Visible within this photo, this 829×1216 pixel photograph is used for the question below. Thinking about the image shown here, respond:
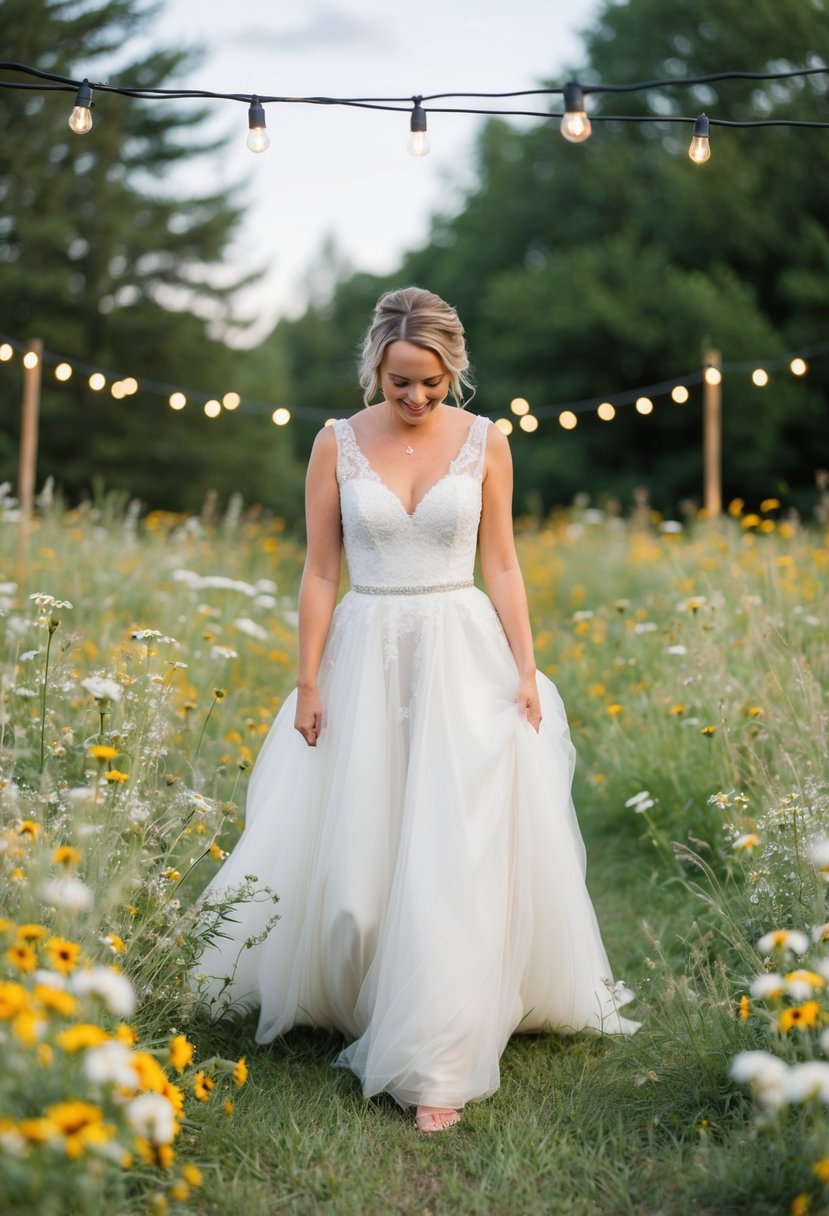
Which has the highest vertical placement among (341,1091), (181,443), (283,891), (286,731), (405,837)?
(181,443)

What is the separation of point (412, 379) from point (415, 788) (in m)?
1.15

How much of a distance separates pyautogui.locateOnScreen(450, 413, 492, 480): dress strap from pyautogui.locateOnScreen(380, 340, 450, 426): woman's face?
0.47ft

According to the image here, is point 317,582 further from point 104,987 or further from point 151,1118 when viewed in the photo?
point 151,1118

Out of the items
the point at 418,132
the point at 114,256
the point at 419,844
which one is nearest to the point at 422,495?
the point at 419,844

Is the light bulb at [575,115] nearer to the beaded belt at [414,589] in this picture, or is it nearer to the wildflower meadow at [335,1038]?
the beaded belt at [414,589]

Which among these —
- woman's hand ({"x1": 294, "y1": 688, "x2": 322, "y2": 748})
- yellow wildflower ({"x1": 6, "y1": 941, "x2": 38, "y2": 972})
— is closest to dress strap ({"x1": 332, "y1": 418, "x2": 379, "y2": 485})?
woman's hand ({"x1": 294, "y1": 688, "x2": 322, "y2": 748})

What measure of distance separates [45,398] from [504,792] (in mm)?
18731

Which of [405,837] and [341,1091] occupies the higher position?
[405,837]

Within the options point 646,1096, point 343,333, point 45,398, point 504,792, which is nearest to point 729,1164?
point 646,1096

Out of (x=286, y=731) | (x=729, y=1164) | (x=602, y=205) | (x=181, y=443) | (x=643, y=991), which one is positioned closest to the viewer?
(x=729, y=1164)

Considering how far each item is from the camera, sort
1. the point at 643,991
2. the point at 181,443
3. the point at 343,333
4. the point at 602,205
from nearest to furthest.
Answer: the point at 643,991, the point at 181,443, the point at 602,205, the point at 343,333

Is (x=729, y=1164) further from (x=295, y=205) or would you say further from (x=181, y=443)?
(x=295, y=205)

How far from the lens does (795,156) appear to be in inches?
794

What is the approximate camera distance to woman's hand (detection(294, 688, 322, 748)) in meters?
3.44
